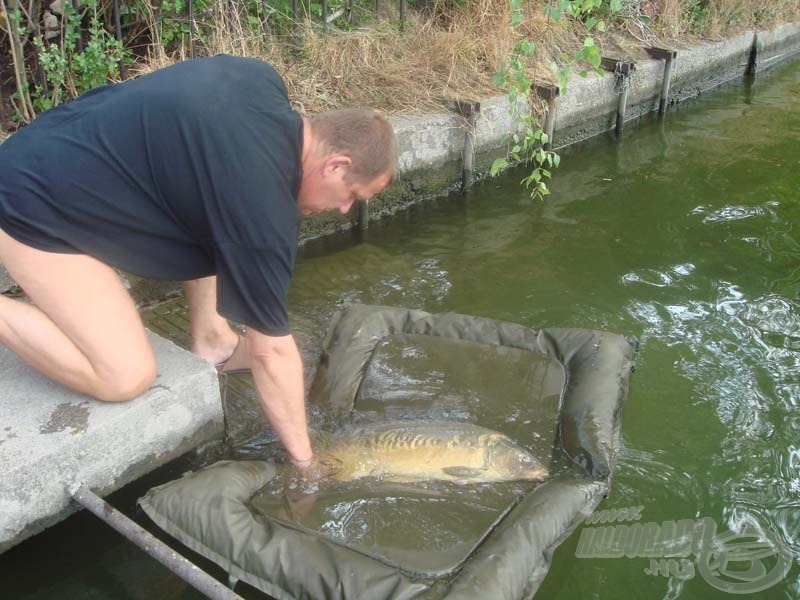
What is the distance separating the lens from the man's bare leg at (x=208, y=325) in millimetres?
3408

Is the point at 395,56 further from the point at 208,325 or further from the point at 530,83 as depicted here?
the point at 208,325

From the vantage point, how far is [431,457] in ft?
9.34

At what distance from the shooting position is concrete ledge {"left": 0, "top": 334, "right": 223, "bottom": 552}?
247 centimetres

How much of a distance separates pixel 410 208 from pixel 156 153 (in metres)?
3.86

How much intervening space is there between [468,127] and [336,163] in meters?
4.03

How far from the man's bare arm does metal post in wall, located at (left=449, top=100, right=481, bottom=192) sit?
407 centimetres

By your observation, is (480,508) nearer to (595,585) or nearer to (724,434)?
(595,585)

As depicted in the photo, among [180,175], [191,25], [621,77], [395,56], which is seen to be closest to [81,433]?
[180,175]

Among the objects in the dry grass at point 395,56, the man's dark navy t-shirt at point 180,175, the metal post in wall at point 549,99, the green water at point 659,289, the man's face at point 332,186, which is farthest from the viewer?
the metal post in wall at point 549,99

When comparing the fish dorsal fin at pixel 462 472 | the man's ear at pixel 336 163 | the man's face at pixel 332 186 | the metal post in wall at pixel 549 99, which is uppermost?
the man's ear at pixel 336 163

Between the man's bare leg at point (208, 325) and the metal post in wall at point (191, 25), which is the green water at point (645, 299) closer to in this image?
the man's bare leg at point (208, 325)

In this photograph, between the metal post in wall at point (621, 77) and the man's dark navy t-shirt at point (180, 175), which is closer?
the man's dark navy t-shirt at point (180, 175)

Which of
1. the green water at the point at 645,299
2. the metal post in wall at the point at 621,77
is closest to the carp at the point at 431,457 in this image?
the green water at the point at 645,299

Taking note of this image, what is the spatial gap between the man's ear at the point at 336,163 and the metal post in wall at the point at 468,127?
3.95 m
